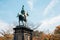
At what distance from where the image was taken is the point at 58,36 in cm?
4688

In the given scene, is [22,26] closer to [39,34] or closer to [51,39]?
[51,39]

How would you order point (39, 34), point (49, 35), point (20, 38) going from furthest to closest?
1. point (39, 34)
2. point (49, 35)
3. point (20, 38)

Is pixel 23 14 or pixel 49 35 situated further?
pixel 49 35

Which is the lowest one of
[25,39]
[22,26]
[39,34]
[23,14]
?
[25,39]

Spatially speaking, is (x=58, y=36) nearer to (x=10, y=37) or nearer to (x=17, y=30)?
(x=10, y=37)

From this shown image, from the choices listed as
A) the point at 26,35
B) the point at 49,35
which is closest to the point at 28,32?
the point at 26,35

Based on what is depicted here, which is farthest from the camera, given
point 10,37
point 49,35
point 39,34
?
point 39,34

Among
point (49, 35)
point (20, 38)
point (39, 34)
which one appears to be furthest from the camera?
point (39, 34)

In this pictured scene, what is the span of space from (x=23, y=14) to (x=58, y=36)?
87.8 ft

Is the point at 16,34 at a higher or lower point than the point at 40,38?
lower

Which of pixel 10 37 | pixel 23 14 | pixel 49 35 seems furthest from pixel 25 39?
A: pixel 49 35

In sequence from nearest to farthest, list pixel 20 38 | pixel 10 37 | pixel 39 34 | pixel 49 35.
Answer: pixel 20 38 → pixel 10 37 → pixel 49 35 → pixel 39 34

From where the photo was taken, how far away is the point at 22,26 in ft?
69.4

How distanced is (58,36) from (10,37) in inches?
505
